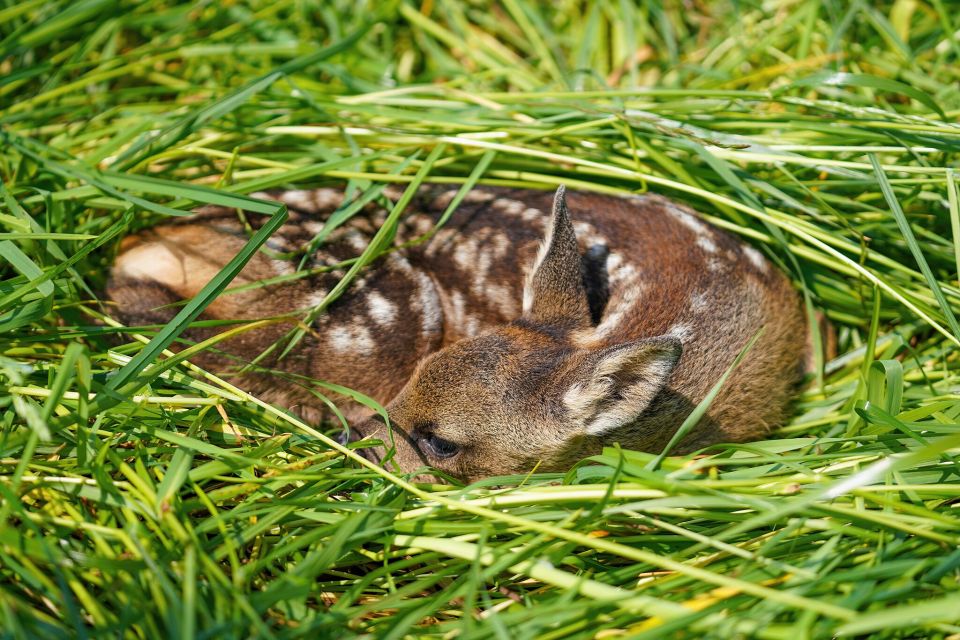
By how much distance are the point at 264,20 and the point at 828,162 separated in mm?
2681

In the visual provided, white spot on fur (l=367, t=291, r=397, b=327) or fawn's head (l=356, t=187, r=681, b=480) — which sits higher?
white spot on fur (l=367, t=291, r=397, b=327)

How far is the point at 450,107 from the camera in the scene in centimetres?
327

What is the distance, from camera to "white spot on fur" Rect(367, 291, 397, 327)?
9.57 feet

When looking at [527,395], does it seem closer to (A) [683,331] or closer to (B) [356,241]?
(A) [683,331]

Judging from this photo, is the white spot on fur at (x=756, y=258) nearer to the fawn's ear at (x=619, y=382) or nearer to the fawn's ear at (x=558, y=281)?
the fawn's ear at (x=558, y=281)

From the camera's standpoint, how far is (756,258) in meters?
3.04

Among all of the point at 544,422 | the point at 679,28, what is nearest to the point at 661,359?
the point at 544,422

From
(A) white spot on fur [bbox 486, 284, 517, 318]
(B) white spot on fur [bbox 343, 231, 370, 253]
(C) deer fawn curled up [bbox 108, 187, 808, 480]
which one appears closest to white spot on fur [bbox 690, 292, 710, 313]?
(C) deer fawn curled up [bbox 108, 187, 808, 480]

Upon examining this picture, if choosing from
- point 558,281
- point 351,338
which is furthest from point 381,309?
point 558,281

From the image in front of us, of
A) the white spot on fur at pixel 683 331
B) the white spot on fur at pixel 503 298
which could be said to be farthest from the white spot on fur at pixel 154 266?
the white spot on fur at pixel 683 331

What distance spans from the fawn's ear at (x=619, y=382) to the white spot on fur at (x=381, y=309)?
31.3 inches

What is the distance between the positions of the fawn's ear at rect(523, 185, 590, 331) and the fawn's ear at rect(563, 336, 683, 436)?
33cm

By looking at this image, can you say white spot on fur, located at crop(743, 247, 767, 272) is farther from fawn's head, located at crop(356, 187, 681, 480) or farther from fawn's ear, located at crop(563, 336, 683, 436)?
fawn's ear, located at crop(563, 336, 683, 436)

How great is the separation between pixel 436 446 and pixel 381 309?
0.57 m
